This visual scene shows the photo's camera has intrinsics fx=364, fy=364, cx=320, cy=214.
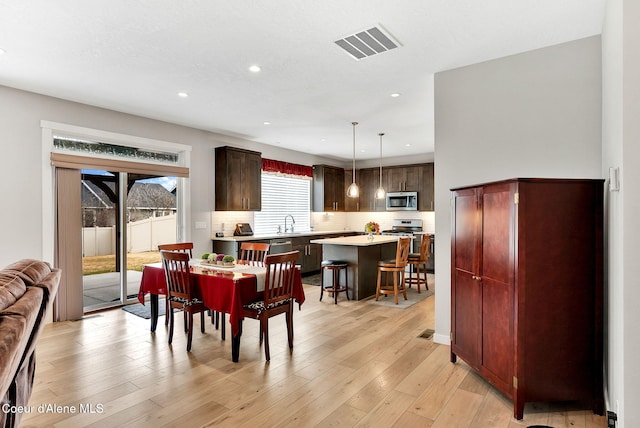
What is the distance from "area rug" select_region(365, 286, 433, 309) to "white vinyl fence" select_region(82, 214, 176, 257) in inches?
133

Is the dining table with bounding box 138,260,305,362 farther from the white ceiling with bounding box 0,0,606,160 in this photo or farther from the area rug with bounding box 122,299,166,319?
the white ceiling with bounding box 0,0,606,160

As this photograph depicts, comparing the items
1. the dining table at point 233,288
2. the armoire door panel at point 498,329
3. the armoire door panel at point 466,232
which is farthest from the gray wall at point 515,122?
the dining table at point 233,288

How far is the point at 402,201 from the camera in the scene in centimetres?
852

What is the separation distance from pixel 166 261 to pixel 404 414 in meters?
2.52

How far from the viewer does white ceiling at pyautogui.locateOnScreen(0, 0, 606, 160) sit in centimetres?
255

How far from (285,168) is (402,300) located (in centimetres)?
386

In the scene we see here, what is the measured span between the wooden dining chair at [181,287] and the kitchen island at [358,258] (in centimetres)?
245

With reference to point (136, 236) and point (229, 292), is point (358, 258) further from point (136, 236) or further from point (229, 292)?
point (136, 236)

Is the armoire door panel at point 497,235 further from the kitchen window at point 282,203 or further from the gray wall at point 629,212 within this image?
the kitchen window at point 282,203

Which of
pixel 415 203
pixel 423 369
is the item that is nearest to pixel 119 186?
pixel 423 369

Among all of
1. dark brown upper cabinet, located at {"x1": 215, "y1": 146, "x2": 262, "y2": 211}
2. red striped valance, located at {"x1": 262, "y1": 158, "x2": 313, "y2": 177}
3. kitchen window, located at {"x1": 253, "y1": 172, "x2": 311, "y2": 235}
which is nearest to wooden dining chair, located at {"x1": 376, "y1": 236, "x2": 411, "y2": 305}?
dark brown upper cabinet, located at {"x1": 215, "y1": 146, "x2": 262, "y2": 211}

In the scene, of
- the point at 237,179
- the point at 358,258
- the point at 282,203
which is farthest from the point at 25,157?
the point at 282,203

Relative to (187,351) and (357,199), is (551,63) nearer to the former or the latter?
(187,351)

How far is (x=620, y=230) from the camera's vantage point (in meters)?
1.83
